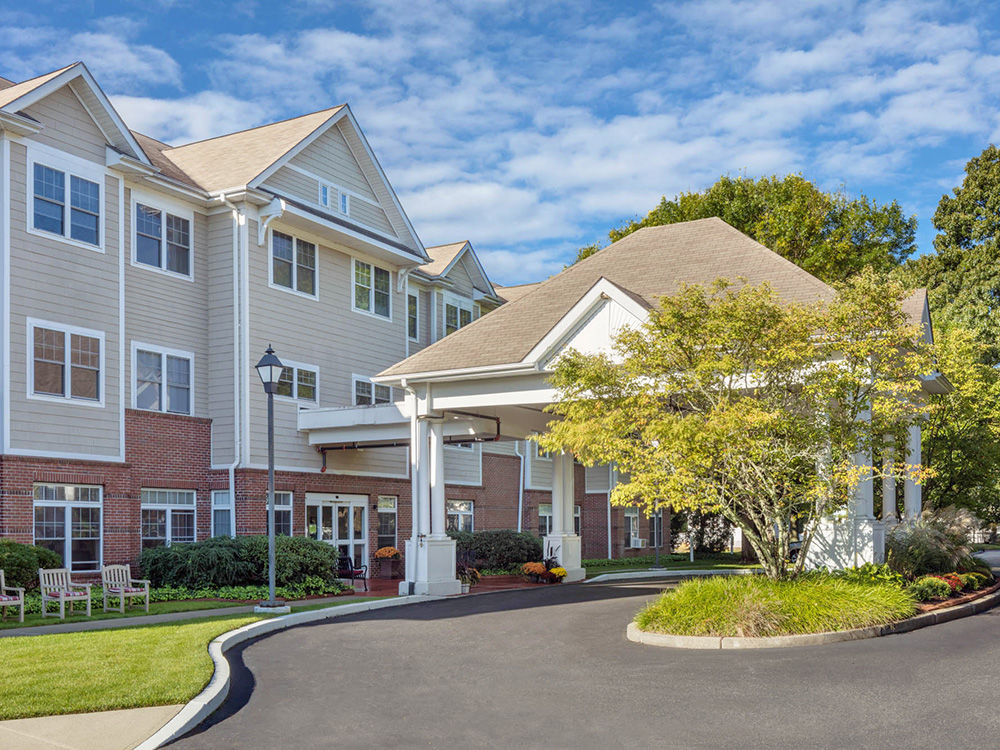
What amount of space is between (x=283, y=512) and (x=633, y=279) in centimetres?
1075

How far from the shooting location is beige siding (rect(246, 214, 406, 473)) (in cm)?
2506

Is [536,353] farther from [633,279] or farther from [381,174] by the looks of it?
[381,174]

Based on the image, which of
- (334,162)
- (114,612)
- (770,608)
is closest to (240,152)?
(334,162)

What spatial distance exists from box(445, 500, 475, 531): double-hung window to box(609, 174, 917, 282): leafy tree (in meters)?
13.5

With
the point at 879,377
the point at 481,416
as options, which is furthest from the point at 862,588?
the point at 481,416

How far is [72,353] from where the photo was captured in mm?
21344

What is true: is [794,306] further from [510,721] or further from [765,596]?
[510,721]

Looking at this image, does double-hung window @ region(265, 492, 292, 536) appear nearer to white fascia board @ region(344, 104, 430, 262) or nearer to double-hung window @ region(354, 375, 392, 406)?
double-hung window @ region(354, 375, 392, 406)

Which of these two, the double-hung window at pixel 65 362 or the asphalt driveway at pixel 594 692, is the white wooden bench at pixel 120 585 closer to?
the double-hung window at pixel 65 362

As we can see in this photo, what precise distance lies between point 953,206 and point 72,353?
43761mm

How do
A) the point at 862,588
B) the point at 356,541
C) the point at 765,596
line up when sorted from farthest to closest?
the point at 356,541
the point at 862,588
the point at 765,596

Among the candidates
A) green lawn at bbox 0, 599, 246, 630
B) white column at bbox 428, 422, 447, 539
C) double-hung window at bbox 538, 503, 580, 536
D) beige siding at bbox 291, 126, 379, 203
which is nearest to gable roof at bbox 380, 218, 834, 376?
white column at bbox 428, 422, 447, 539

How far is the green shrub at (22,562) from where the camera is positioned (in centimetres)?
1777

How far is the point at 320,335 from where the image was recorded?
1078 inches
